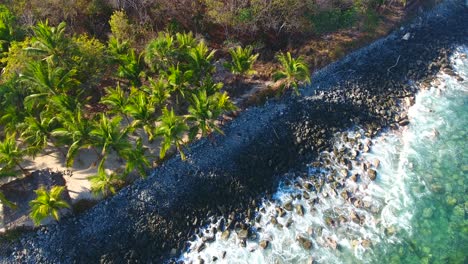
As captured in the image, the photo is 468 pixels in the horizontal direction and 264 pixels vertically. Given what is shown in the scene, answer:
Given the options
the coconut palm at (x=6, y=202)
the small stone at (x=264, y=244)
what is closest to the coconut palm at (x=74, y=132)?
the coconut palm at (x=6, y=202)

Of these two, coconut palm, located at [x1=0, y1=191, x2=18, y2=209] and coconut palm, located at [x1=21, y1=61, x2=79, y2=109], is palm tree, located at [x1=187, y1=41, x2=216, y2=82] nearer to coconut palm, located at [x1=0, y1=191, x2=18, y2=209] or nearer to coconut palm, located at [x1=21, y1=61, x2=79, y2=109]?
coconut palm, located at [x1=21, y1=61, x2=79, y2=109]

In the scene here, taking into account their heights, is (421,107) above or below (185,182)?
above

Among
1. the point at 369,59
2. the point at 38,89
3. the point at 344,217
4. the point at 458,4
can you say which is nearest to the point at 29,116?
the point at 38,89

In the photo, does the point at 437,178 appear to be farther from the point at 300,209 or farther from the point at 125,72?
the point at 125,72

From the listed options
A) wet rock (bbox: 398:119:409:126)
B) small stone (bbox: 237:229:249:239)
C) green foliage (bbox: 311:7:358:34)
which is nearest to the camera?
small stone (bbox: 237:229:249:239)

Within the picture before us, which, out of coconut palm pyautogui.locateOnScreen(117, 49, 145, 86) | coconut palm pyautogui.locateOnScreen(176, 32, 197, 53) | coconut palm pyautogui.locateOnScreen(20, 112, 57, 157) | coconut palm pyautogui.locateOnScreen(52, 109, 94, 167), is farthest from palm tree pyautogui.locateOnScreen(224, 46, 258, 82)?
coconut palm pyautogui.locateOnScreen(20, 112, 57, 157)

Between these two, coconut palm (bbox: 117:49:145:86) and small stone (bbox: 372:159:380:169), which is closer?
coconut palm (bbox: 117:49:145:86)

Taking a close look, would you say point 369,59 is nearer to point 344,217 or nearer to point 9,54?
point 344,217
